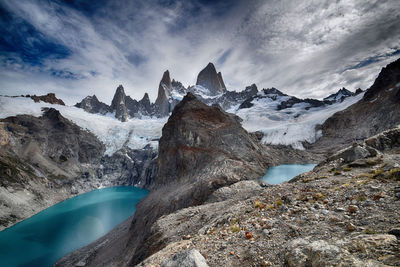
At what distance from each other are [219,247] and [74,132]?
165 m

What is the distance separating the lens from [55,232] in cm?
5128

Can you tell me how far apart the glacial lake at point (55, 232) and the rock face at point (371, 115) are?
110m

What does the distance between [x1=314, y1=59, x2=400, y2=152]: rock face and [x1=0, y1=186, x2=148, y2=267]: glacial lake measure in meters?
110

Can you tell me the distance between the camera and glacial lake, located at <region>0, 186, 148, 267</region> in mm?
39125

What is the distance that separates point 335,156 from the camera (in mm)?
13547

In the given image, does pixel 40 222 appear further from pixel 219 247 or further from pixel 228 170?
Answer: pixel 219 247

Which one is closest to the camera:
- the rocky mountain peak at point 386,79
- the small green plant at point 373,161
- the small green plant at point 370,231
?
the small green plant at point 370,231

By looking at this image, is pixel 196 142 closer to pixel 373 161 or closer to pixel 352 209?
pixel 373 161

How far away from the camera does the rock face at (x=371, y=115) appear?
73.9 meters

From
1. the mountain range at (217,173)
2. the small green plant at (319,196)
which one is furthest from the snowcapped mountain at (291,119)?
the small green plant at (319,196)

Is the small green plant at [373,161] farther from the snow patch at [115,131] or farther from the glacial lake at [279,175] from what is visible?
the snow patch at [115,131]

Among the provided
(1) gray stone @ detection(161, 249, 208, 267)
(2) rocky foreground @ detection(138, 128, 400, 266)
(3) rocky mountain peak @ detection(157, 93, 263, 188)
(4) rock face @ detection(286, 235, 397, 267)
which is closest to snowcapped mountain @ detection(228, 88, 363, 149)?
(3) rocky mountain peak @ detection(157, 93, 263, 188)

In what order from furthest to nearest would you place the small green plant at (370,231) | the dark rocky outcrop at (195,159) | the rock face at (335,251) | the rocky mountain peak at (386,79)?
the rocky mountain peak at (386,79), the dark rocky outcrop at (195,159), the small green plant at (370,231), the rock face at (335,251)

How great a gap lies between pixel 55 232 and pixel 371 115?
13633cm
